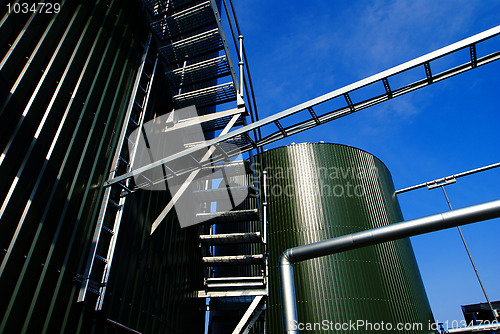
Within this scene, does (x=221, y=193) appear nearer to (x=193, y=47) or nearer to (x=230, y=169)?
(x=230, y=169)

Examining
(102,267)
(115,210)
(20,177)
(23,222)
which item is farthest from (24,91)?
(102,267)

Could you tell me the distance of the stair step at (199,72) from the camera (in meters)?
10.7

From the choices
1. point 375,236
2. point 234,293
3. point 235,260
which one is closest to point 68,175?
point 235,260

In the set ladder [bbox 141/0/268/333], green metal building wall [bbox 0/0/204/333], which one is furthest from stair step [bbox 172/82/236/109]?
green metal building wall [bbox 0/0/204/333]

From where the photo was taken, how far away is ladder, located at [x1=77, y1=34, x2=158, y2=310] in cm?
755

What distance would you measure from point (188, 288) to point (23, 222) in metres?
7.37

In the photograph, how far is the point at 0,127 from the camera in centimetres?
589

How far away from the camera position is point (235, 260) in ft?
41.7

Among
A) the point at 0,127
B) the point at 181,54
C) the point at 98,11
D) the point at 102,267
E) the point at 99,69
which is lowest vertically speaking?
the point at 102,267

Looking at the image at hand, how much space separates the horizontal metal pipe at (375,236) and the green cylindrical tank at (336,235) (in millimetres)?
5485

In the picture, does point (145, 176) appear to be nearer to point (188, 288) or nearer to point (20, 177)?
point (20, 177)

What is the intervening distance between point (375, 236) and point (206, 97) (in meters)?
8.48

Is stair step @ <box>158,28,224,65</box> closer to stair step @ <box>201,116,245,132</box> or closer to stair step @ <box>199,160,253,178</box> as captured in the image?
stair step @ <box>201,116,245,132</box>

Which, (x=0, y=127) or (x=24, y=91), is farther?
(x=24, y=91)
